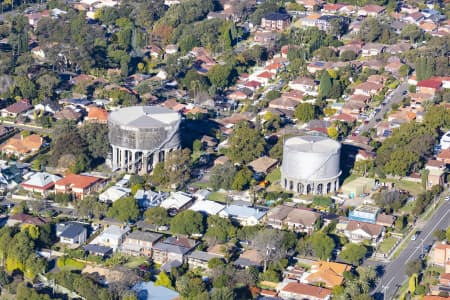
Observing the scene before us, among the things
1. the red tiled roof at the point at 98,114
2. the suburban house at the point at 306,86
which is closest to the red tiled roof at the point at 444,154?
the suburban house at the point at 306,86

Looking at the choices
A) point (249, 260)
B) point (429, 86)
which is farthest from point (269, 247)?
point (429, 86)

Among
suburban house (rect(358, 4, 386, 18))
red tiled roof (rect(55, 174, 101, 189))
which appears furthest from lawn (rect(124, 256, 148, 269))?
suburban house (rect(358, 4, 386, 18))

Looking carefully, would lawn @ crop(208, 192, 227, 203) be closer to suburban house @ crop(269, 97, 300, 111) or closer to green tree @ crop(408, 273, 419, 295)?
green tree @ crop(408, 273, 419, 295)

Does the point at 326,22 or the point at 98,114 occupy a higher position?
the point at 326,22

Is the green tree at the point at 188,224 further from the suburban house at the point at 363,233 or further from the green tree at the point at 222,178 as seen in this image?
the suburban house at the point at 363,233

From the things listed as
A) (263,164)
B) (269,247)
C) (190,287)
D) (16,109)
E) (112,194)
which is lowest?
(16,109)

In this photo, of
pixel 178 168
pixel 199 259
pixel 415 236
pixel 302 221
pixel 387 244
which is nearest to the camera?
pixel 199 259

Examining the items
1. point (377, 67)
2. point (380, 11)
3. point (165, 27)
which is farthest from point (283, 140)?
point (380, 11)

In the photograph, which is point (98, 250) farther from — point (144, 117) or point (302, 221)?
point (144, 117)
